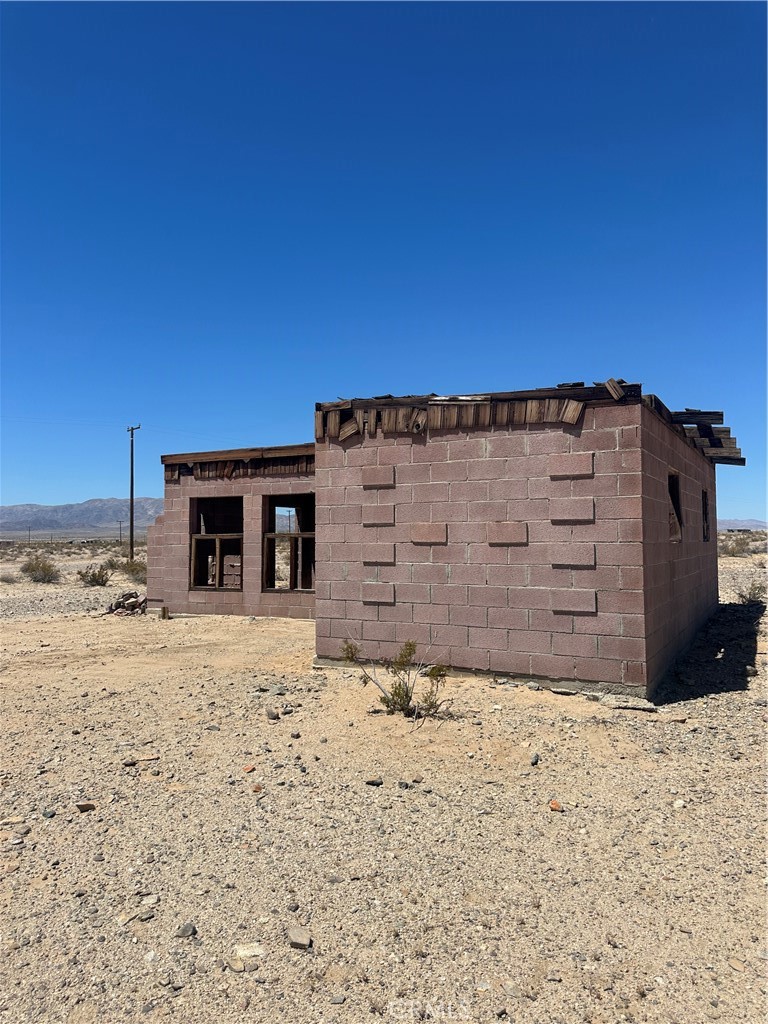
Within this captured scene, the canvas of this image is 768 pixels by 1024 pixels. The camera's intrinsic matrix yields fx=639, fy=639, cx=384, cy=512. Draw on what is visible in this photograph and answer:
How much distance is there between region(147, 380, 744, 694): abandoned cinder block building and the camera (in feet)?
23.5

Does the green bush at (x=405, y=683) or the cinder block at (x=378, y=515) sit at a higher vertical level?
the cinder block at (x=378, y=515)

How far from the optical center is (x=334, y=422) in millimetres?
8930

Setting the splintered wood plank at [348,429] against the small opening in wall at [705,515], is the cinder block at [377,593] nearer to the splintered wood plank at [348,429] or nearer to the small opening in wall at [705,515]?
the splintered wood plank at [348,429]

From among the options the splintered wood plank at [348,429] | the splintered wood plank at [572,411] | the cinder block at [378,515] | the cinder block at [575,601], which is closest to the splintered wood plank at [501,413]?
the splintered wood plank at [572,411]

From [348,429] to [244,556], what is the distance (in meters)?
7.72

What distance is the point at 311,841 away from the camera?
404 centimetres

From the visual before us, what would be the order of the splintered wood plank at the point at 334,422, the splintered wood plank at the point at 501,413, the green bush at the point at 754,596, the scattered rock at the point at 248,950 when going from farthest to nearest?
the green bush at the point at 754,596 < the splintered wood plank at the point at 334,422 < the splintered wood plank at the point at 501,413 < the scattered rock at the point at 248,950

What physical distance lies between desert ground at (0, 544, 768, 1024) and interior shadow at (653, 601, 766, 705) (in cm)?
16

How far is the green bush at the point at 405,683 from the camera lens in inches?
263

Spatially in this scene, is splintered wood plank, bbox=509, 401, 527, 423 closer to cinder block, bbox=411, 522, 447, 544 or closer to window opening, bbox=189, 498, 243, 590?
cinder block, bbox=411, 522, 447, 544

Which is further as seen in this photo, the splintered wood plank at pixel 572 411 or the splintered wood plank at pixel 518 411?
the splintered wood plank at pixel 518 411

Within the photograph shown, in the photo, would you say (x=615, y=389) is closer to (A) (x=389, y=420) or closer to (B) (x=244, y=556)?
(A) (x=389, y=420)

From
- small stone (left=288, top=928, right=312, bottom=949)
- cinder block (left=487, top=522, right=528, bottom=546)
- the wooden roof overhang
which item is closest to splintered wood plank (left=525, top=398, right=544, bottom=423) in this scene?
cinder block (left=487, top=522, right=528, bottom=546)

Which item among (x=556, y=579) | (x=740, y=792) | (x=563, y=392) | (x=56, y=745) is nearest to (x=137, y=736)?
(x=56, y=745)
